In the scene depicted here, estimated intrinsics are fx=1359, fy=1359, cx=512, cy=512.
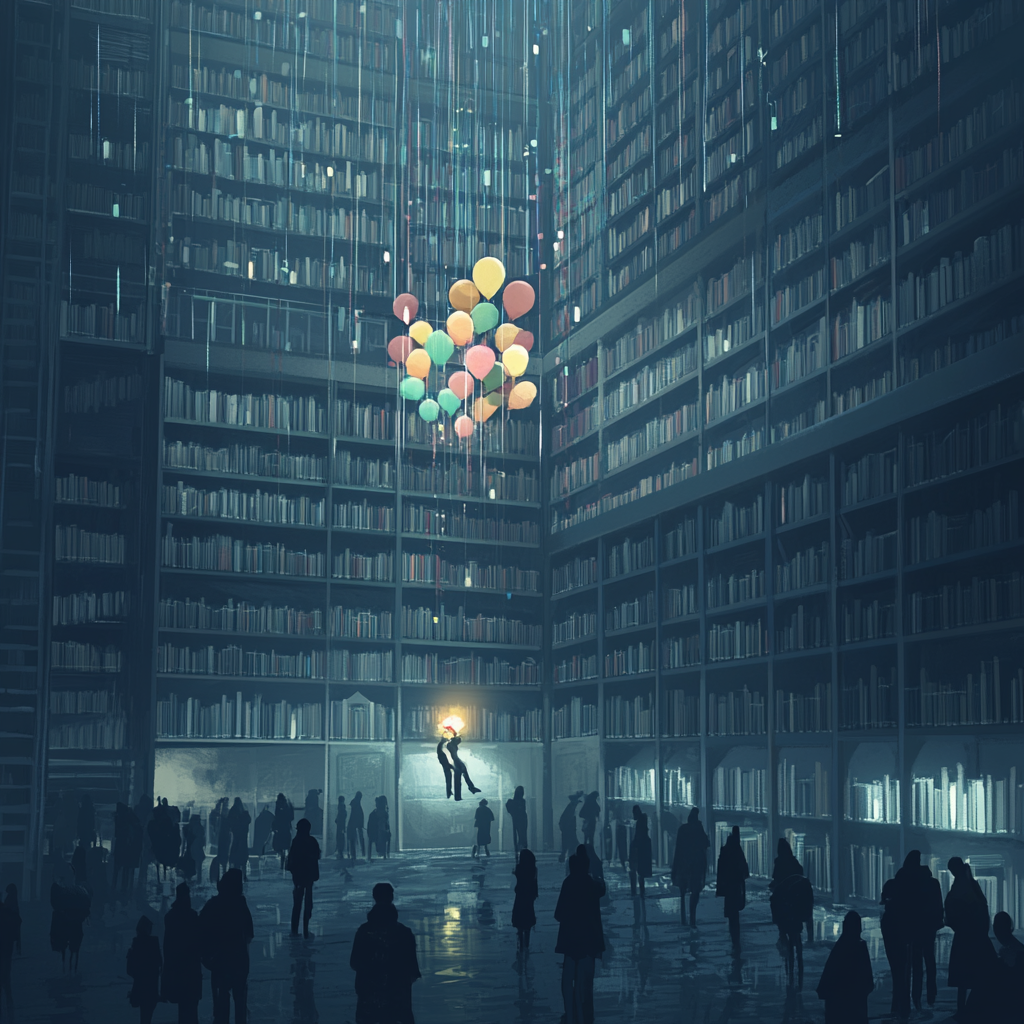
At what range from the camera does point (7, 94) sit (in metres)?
14.1

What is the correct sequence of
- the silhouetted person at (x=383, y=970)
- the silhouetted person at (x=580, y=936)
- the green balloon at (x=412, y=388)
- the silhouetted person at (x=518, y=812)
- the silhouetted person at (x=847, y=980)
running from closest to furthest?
the silhouetted person at (x=383, y=970)
the silhouetted person at (x=847, y=980)
the silhouetted person at (x=580, y=936)
the green balloon at (x=412, y=388)
the silhouetted person at (x=518, y=812)

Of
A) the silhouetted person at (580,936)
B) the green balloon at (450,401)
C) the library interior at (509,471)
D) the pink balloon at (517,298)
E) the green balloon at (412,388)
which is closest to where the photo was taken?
the silhouetted person at (580,936)

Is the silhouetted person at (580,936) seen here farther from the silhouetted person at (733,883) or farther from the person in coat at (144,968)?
the silhouetted person at (733,883)

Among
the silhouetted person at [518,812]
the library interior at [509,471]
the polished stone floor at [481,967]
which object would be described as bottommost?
the polished stone floor at [481,967]

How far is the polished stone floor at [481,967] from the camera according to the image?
285 inches

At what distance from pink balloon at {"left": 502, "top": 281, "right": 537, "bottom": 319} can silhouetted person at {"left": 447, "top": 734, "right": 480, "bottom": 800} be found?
547 cm

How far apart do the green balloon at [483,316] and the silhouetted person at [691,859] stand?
5.78m

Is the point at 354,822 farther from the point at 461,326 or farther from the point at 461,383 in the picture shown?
the point at 461,326

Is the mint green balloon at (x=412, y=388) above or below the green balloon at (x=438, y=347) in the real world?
below

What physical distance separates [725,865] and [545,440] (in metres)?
10.2

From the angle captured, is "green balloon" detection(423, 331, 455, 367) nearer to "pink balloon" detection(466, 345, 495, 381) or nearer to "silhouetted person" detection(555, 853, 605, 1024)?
"pink balloon" detection(466, 345, 495, 381)

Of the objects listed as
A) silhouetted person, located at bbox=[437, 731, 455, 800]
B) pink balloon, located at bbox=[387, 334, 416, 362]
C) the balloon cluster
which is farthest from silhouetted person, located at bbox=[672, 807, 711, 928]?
pink balloon, located at bbox=[387, 334, 416, 362]

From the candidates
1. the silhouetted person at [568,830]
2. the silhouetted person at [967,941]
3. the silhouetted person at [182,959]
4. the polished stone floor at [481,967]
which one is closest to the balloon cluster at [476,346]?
the silhouetted person at [568,830]

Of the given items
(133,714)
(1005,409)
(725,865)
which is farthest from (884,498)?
(133,714)
